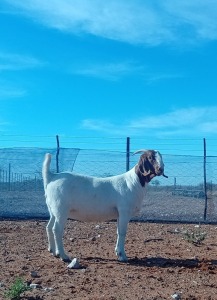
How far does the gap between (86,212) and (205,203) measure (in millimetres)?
7884

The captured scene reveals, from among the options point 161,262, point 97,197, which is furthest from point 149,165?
point 161,262

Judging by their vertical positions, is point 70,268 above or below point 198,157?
below

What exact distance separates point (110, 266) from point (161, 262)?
3.10 feet

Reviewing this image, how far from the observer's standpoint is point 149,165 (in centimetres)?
946

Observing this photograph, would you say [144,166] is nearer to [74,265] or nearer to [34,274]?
[74,265]

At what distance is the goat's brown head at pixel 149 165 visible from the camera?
9.38m

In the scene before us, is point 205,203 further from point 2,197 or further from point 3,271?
point 3,271

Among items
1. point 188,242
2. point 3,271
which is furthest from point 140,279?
point 188,242

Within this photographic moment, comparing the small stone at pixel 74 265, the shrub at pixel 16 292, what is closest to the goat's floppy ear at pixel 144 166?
the small stone at pixel 74 265

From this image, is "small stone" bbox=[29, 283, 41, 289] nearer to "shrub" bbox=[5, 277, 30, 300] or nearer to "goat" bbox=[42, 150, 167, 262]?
"shrub" bbox=[5, 277, 30, 300]

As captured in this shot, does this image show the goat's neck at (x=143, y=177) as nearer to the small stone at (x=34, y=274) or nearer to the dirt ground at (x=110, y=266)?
the dirt ground at (x=110, y=266)

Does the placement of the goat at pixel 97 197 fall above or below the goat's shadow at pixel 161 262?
above

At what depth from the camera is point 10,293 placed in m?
6.20

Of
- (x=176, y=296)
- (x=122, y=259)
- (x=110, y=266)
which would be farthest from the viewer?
(x=122, y=259)
